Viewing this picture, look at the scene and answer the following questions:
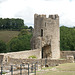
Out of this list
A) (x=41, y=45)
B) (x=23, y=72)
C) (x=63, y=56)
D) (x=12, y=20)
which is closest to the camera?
(x=23, y=72)

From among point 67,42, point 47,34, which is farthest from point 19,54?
point 67,42

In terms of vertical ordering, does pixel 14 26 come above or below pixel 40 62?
above

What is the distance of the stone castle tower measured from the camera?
31.8 meters

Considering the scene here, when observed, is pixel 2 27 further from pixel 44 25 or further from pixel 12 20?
pixel 44 25

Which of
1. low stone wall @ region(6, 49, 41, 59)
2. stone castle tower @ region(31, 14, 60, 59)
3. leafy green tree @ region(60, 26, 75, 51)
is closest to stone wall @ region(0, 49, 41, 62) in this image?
low stone wall @ region(6, 49, 41, 59)

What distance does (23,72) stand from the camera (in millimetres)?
15398

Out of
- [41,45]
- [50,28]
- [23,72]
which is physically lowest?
[23,72]

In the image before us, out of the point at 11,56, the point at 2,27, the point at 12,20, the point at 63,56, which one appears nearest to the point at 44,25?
the point at 63,56

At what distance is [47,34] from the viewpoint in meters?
31.9

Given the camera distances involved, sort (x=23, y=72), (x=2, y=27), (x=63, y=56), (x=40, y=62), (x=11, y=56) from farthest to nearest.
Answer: (x=2, y=27) < (x=63, y=56) < (x=11, y=56) < (x=40, y=62) < (x=23, y=72)

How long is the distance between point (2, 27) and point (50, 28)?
232 ft

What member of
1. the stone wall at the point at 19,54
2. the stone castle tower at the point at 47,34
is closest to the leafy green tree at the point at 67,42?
the stone castle tower at the point at 47,34

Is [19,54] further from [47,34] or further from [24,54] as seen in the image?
[47,34]

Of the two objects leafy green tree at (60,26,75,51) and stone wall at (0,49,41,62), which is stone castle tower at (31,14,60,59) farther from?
leafy green tree at (60,26,75,51)
